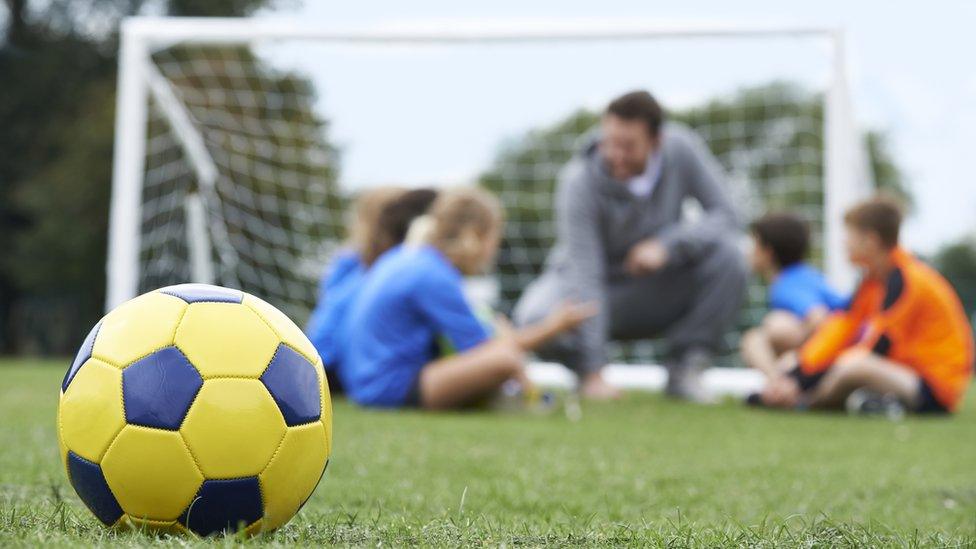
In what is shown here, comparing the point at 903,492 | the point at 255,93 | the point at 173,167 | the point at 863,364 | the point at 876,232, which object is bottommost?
the point at 863,364

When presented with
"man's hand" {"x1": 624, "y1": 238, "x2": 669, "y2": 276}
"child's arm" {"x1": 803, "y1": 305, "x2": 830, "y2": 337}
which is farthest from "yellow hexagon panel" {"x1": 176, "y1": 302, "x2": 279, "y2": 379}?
"child's arm" {"x1": 803, "y1": 305, "x2": 830, "y2": 337}

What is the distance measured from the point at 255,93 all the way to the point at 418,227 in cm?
738

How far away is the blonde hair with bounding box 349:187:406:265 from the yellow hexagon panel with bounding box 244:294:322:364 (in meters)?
3.60

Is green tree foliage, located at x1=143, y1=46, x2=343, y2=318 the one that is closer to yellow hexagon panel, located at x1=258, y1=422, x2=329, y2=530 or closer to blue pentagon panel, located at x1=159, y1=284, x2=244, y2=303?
blue pentagon panel, located at x1=159, y1=284, x2=244, y2=303

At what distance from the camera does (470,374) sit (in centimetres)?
436

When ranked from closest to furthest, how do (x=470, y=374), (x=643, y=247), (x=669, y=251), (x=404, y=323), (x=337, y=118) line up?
(x=470, y=374), (x=404, y=323), (x=643, y=247), (x=669, y=251), (x=337, y=118)

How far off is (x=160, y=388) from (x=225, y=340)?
0.40 ft

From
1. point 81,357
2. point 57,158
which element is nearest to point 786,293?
point 81,357

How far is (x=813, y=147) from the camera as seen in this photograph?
1745cm

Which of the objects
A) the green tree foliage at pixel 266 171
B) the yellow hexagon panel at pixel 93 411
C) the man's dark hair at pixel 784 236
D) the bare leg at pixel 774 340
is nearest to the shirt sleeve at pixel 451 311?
the bare leg at pixel 774 340

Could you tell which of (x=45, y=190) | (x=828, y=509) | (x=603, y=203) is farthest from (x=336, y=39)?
(x=45, y=190)

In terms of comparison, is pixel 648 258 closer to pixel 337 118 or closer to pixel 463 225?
pixel 463 225

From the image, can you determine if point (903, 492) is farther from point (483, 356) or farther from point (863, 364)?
point (863, 364)

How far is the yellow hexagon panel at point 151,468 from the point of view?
142cm
